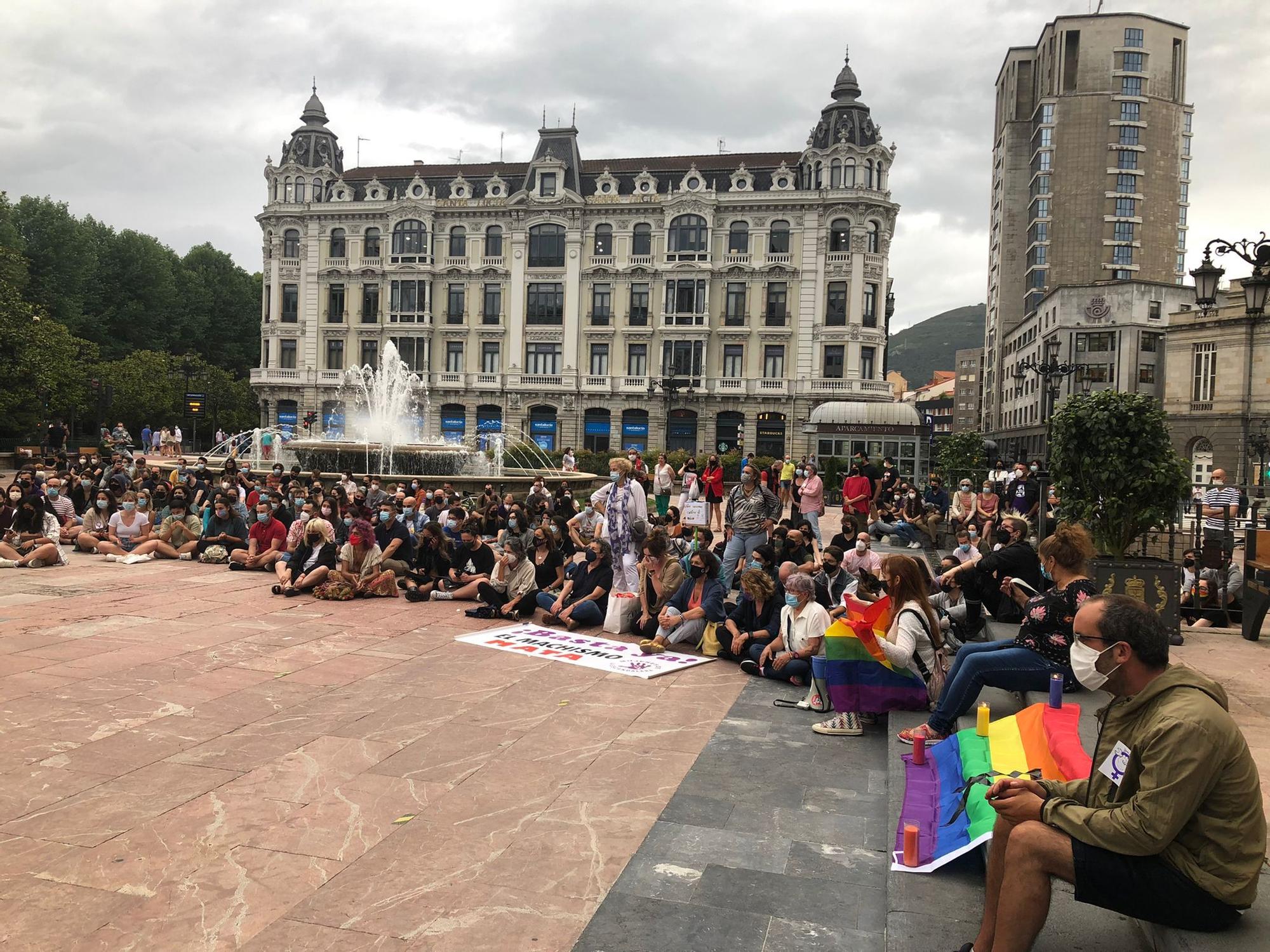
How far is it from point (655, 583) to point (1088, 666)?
733 cm

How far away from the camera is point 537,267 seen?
5816 centimetres

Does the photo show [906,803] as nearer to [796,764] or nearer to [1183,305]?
[796,764]

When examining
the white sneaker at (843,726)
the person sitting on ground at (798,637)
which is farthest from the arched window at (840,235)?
the white sneaker at (843,726)

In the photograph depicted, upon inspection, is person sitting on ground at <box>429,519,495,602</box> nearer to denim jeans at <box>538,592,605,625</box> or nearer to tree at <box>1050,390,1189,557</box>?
denim jeans at <box>538,592,605,625</box>

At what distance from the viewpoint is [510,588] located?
1204cm

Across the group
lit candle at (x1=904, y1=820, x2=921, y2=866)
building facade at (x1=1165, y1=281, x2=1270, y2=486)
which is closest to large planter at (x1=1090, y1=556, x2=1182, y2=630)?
lit candle at (x1=904, y1=820, x2=921, y2=866)

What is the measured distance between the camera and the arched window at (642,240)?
56906mm

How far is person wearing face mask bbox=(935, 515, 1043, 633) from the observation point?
27.5ft

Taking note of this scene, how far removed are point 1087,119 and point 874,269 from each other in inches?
1243

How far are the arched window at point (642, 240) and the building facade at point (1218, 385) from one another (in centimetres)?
2924

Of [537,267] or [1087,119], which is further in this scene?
[1087,119]

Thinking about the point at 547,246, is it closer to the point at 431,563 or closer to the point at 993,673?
the point at 431,563

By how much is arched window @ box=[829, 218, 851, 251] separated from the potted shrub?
46.3 m

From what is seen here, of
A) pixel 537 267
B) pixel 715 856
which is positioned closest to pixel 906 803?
pixel 715 856
